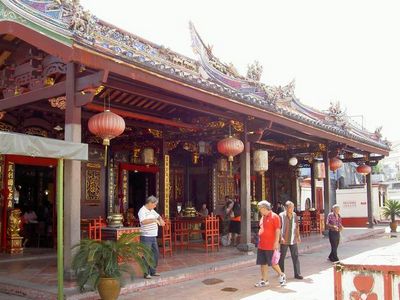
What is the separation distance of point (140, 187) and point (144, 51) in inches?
246

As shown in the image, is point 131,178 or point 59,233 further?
point 131,178

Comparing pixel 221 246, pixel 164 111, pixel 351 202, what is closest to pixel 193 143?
pixel 164 111

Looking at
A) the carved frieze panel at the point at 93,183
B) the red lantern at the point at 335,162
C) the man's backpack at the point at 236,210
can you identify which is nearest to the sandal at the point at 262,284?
the man's backpack at the point at 236,210

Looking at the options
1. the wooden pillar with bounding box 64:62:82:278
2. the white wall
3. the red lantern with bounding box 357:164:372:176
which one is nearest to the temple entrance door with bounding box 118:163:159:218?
the wooden pillar with bounding box 64:62:82:278

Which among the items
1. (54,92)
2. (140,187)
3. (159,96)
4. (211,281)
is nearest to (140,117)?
(159,96)

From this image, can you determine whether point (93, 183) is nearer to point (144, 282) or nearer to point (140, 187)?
point (140, 187)

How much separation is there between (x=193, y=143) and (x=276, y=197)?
8.24m

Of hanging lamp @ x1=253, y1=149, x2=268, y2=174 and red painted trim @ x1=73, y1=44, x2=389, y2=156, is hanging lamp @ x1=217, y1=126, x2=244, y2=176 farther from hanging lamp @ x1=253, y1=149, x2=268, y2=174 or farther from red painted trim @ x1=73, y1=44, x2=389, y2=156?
hanging lamp @ x1=253, y1=149, x2=268, y2=174

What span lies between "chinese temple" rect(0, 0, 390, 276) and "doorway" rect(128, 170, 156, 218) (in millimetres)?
42

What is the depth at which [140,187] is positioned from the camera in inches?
566

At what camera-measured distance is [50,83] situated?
7121 mm

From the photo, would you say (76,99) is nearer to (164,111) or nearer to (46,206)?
(164,111)

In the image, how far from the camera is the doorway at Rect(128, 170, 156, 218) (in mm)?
13953

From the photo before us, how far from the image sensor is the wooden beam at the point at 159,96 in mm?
7426
